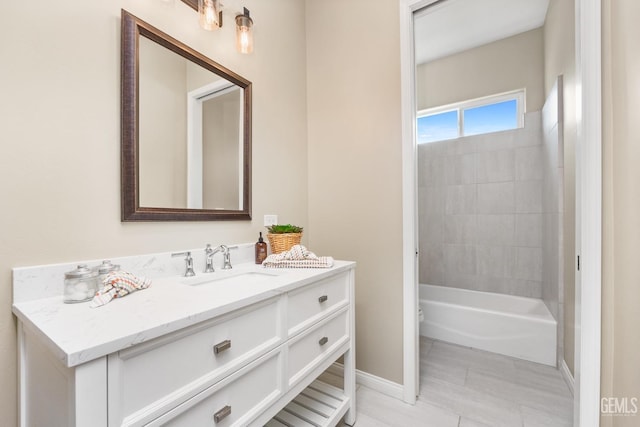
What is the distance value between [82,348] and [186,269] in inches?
29.3

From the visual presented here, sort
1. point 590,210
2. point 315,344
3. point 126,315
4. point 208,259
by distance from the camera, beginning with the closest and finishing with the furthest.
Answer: point 126,315
point 590,210
point 315,344
point 208,259

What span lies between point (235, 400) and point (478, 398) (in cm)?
159

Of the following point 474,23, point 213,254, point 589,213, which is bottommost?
point 213,254

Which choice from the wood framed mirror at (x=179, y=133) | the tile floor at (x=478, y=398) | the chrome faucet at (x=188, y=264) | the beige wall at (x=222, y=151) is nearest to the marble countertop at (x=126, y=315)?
the chrome faucet at (x=188, y=264)

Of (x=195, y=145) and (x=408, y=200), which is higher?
(x=195, y=145)

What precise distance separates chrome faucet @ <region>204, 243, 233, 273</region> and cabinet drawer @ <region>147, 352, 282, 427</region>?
0.56m

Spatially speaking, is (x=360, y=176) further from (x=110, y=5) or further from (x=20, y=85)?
(x=20, y=85)

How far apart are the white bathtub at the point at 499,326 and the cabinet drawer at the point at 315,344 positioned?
144cm

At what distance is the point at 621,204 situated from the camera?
3.38 ft

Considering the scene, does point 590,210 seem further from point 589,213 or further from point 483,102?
point 483,102

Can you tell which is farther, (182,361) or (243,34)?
(243,34)

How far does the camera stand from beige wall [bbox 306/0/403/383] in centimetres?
179

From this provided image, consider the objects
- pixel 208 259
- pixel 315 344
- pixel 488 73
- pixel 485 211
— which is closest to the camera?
pixel 315 344

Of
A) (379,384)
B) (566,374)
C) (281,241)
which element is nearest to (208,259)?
(281,241)
